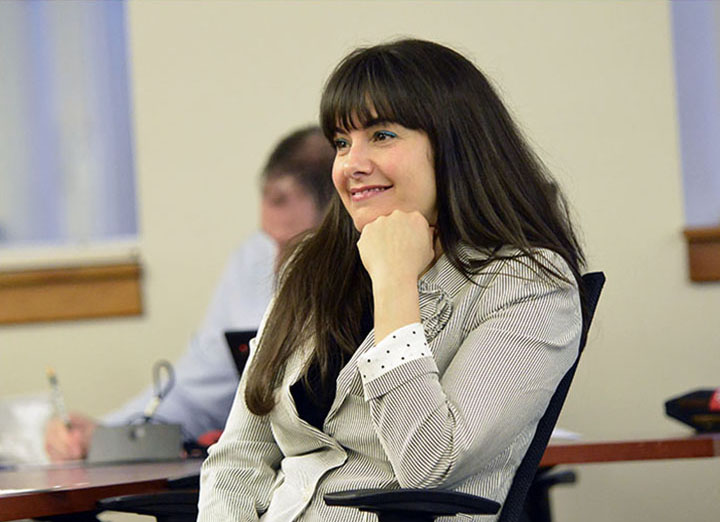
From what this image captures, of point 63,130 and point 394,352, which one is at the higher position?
point 63,130

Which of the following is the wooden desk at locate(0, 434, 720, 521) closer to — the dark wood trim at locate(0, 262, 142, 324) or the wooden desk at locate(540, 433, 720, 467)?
the wooden desk at locate(540, 433, 720, 467)

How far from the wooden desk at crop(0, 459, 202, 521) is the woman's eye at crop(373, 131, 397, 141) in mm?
681

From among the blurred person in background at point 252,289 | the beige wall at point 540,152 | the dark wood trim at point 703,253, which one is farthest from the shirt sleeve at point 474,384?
the dark wood trim at point 703,253

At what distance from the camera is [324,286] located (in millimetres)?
1807

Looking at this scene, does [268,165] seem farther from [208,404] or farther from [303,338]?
[303,338]

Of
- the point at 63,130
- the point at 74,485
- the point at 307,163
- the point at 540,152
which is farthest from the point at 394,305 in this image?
the point at 63,130

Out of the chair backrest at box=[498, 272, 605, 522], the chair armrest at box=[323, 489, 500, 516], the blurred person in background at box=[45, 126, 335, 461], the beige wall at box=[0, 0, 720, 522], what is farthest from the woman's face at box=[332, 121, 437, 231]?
the beige wall at box=[0, 0, 720, 522]

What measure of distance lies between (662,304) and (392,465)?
1768mm

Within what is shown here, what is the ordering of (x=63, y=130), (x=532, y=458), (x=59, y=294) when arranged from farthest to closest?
(x=63, y=130) < (x=59, y=294) < (x=532, y=458)

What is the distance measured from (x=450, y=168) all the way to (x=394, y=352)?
336 mm

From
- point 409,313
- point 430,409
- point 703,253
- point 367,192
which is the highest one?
point 367,192

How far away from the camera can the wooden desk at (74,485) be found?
1647 mm

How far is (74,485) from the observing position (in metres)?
1.75

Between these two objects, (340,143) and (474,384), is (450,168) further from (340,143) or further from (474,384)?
(474,384)
